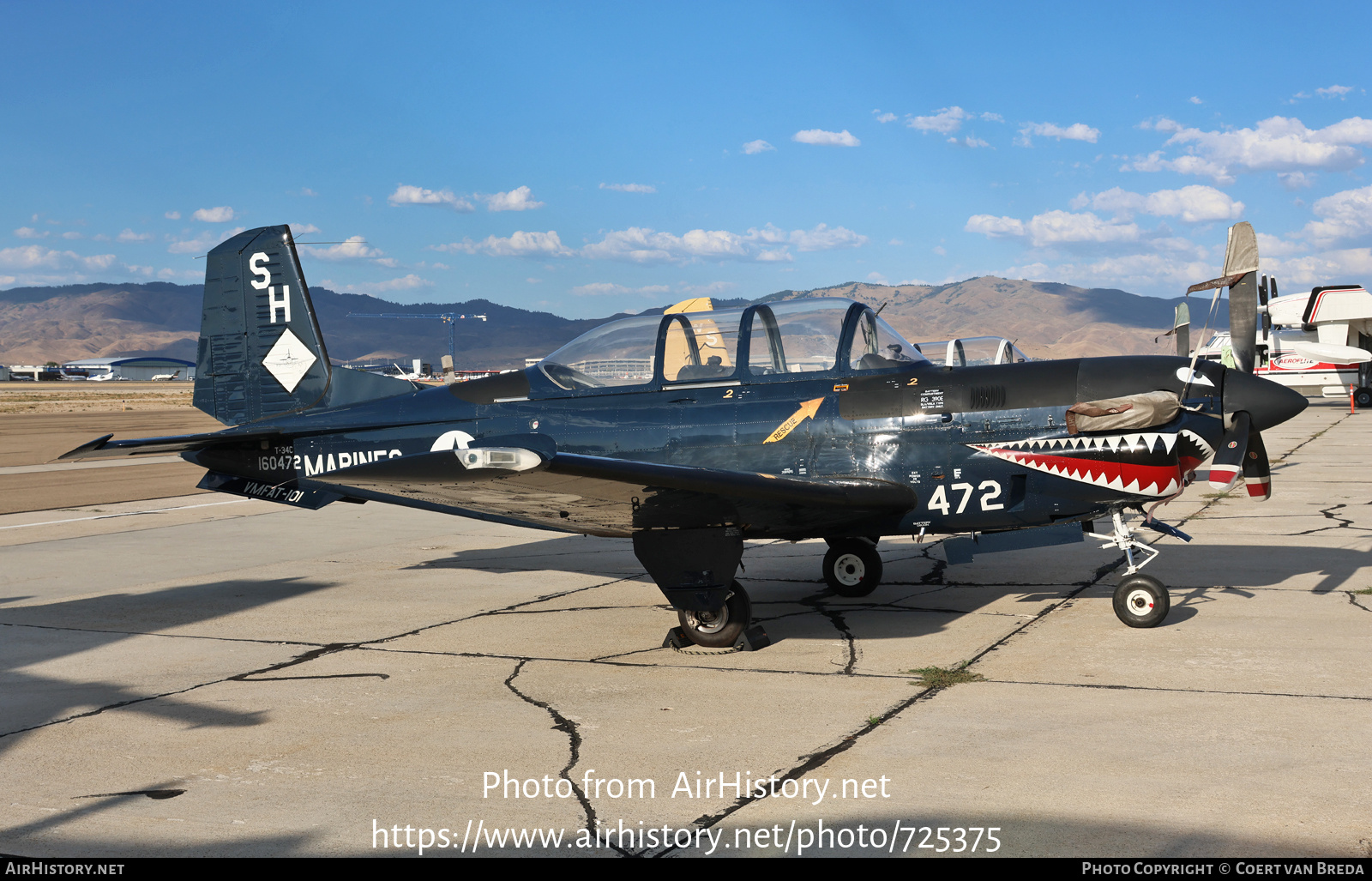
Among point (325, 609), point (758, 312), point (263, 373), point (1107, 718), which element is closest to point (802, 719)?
point (1107, 718)

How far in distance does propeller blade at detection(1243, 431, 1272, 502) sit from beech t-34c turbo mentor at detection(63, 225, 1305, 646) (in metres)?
0.02

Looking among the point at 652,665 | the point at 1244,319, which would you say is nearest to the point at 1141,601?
the point at 1244,319

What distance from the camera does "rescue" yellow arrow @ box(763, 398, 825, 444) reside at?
745cm

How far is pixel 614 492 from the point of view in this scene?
20.2 feet

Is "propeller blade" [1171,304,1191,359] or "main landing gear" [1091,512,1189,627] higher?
"propeller blade" [1171,304,1191,359]

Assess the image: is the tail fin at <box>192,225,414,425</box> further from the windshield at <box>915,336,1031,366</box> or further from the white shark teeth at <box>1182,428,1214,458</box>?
the windshield at <box>915,336,1031,366</box>

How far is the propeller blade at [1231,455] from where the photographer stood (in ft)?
21.7

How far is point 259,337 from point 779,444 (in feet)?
18.5

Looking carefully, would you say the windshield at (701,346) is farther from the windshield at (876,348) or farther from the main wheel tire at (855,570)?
the main wheel tire at (855,570)

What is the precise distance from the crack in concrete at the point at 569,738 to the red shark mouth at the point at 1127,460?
151 inches

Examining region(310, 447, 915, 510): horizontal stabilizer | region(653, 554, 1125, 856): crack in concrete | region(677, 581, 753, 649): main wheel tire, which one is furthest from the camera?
region(677, 581, 753, 649): main wheel tire

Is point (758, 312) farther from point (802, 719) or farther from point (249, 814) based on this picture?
Result: point (249, 814)

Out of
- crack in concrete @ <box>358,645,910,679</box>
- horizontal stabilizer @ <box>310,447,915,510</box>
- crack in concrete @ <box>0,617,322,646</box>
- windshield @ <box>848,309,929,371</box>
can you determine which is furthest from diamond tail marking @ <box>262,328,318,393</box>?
windshield @ <box>848,309,929,371</box>

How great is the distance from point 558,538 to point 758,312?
5.31 m
